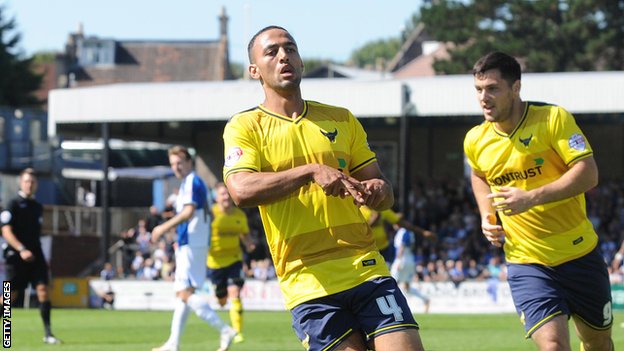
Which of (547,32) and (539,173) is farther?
(547,32)

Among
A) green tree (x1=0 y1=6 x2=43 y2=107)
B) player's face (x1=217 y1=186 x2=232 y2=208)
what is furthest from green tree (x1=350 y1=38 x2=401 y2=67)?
player's face (x1=217 y1=186 x2=232 y2=208)

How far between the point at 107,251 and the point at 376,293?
28.8 metres

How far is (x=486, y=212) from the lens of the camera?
29.0 feet

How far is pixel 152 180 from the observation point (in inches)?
2160

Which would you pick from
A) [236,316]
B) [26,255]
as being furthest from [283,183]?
[236,316]

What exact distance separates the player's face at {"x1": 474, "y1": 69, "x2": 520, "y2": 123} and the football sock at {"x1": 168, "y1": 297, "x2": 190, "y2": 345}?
21.6ft

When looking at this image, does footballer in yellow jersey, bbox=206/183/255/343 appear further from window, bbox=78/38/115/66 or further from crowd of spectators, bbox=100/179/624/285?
window, bbox=78/38/115/66

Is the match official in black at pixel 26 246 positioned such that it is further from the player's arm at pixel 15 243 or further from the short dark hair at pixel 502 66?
the short dark hair at pixel 502 66

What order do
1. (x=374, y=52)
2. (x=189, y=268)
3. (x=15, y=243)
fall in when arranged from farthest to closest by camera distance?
(x=374, y=52)
(x=15, y=243)
(x=189, y=268)

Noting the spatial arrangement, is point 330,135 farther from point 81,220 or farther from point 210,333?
point 81,220

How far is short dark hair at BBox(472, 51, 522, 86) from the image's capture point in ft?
27.5

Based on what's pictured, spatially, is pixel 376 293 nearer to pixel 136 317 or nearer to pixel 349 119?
pixel 349 119

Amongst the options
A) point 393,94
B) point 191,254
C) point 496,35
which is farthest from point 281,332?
point 496,35

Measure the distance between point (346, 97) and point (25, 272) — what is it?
18.3 m
